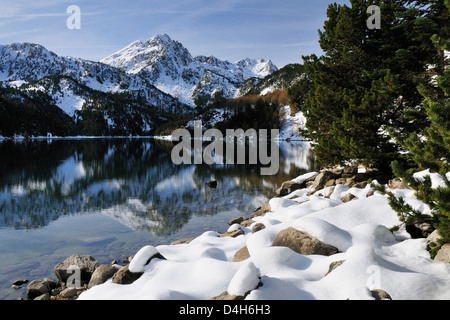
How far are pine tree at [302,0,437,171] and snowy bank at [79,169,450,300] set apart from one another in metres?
7.30

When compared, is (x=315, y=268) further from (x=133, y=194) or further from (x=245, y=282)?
(x=133, y=194)

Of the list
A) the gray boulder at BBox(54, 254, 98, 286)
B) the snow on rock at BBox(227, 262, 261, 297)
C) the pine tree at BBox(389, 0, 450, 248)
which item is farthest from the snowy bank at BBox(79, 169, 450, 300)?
the gray boulder at BBox(54, 254, 98, 286)

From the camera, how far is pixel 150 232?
16047 mm

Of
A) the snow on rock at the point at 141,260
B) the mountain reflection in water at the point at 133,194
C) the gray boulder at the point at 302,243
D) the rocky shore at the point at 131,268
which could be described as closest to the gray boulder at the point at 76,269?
the rocky shore at the point at 131,268

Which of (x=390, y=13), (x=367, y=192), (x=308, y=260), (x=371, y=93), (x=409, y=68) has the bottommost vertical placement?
(x=308, y=260)

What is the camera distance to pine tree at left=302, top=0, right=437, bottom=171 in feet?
52.3

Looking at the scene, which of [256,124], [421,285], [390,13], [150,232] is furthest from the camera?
[256,124]

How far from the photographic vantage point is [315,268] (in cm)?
728

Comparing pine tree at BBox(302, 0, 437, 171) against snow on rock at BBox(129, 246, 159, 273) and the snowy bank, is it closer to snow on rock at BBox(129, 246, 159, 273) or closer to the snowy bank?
the snowy bank

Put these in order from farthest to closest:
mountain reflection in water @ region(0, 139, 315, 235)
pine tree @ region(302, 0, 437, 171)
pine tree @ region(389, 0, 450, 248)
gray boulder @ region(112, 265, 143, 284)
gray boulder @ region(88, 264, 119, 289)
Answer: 1. mountain reflection in water @ region(0, 139, 315, 235)
2. pine tree @ region(302, 0, 437, 171)
3. gray boulder @ region(88, 264, 119, 289)
4. gray boulder @ region(112, 265, 143, 284)
5. pine tree @ region(389, 0, 450, 248)

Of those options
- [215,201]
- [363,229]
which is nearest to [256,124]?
[215,201]
